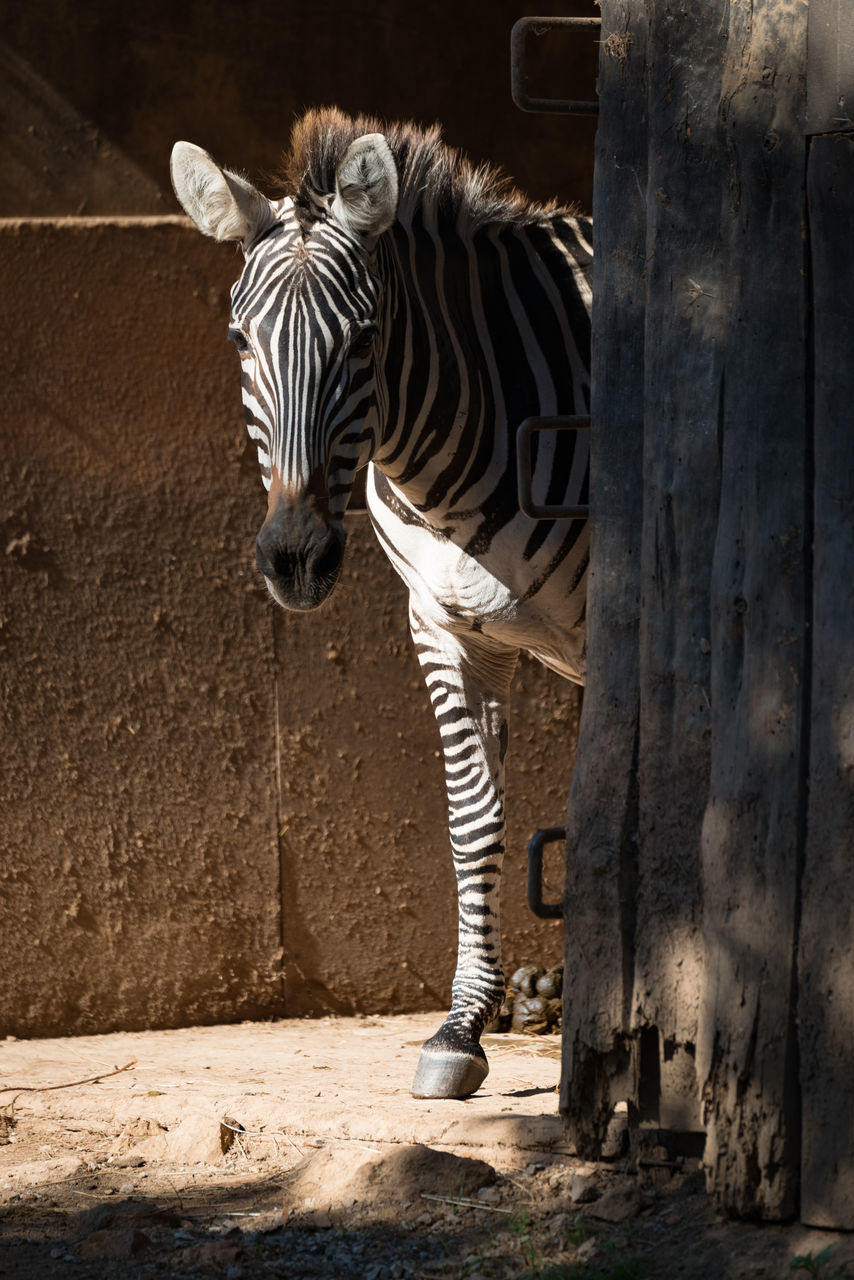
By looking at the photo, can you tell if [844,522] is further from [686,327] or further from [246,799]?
[246,799]

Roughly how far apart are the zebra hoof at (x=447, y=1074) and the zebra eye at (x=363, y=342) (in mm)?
2012

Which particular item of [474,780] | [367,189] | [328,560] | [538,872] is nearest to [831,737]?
[538,872]

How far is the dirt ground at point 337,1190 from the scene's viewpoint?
2.76 m

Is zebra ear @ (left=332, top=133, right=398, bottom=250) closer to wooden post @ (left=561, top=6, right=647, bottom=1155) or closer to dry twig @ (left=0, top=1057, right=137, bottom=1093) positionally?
wooden post @ (left=561, top=6, right=647, bottom=1155)

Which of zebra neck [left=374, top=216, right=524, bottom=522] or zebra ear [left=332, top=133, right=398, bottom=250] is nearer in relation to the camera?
zebra ear [left=332, top=133, right=398, bottom=250]

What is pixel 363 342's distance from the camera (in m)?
3.59

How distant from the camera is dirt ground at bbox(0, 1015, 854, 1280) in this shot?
9.06 ft

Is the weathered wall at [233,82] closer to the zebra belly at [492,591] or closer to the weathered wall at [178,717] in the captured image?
the weathered wall at [178,717]

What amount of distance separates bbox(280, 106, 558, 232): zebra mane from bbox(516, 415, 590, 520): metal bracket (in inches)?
36.1

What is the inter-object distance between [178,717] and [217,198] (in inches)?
78.8

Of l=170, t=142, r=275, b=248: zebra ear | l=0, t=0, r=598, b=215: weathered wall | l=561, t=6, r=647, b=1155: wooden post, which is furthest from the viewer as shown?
l=0, t=0, r=598, b=215: weathered wall

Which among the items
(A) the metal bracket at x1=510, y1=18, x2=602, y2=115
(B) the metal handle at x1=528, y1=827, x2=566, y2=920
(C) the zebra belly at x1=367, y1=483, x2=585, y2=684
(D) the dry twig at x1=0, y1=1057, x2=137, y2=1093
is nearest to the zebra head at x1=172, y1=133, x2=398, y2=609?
(A) the metal bracket at x1=510, y1=18, x2=602, y2=115

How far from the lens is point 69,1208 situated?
3244mm

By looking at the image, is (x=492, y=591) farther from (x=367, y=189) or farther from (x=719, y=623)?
(x=719, y=623)
